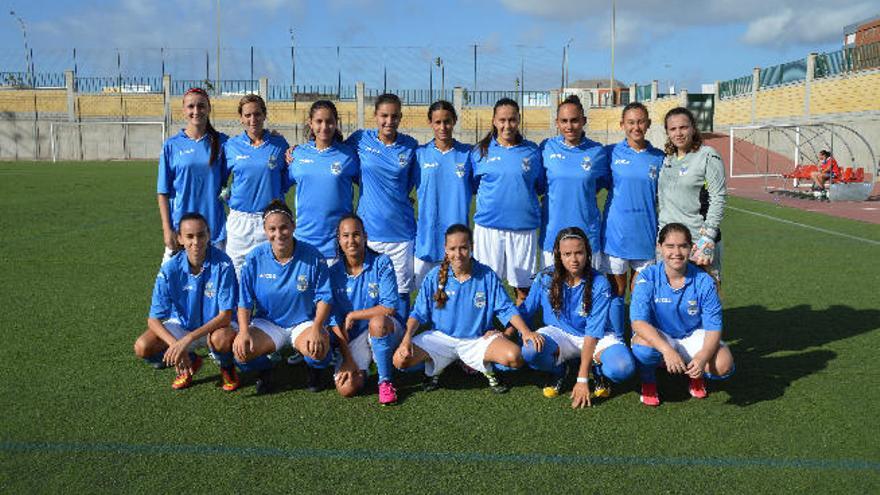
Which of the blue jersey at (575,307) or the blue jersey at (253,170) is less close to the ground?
the blue jersey at (253,170)

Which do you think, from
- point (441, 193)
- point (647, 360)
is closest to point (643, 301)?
point (647, 360)

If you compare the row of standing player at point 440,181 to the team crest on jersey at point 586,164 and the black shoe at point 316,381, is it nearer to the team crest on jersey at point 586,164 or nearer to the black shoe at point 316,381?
the team crest on jersey at point 586,164

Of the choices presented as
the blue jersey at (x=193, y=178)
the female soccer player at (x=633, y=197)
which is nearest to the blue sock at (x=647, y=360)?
the female soccer player at (x=633, y=197)

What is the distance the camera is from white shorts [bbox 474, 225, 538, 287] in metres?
4.77

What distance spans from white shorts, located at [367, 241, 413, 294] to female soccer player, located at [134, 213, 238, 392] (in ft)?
3.28

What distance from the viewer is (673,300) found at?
4070 millimetres

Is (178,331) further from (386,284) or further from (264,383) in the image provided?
(386,284)

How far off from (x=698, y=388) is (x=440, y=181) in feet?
6.52

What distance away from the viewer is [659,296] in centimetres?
410

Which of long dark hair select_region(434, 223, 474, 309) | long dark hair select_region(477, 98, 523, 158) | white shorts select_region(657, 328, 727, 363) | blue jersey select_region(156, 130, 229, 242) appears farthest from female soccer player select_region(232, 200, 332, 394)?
white shorts select_region(657, 328, 727, 363)

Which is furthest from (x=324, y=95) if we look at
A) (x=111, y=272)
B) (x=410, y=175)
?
(x=410, y=175)

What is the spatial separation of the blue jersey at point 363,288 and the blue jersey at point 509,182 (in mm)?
831

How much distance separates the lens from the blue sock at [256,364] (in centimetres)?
406

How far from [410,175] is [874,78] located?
23440 mm
